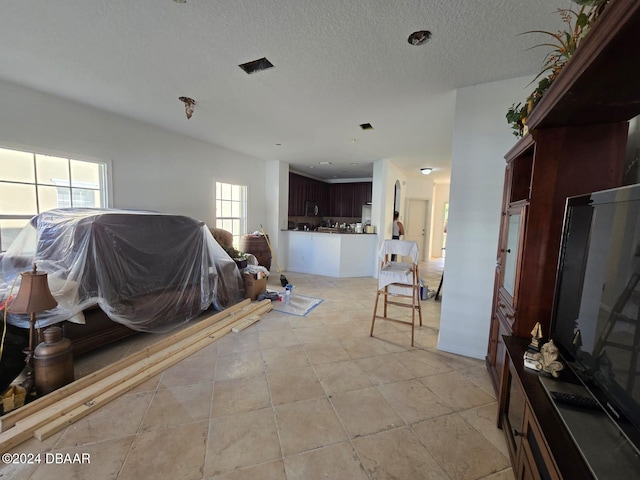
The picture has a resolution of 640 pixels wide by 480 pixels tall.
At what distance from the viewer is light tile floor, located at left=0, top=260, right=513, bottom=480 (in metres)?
1.40

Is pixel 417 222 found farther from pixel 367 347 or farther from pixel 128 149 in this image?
pixel 128 149

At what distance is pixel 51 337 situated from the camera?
72.3 inches

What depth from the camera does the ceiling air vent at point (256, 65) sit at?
2109 millimetres

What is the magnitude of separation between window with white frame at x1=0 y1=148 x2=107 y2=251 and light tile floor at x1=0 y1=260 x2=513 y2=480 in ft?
5.60

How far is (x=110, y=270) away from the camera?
7.63ft

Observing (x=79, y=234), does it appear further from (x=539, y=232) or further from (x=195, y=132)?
(x=539, y=232)

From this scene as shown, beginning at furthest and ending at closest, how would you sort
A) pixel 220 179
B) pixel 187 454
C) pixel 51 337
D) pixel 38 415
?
pixel 220 179 < pixel 51 337 < pixel 38 415 < pixel 187 454

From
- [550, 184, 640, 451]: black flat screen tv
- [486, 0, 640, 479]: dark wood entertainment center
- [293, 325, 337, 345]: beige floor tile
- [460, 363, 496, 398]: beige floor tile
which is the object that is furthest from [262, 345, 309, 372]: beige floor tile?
[550, 184, 640, 451]: black flat screen tv

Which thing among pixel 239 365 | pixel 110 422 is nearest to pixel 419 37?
pixel 239 365

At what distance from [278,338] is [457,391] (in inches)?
68.9

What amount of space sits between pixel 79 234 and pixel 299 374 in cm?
222

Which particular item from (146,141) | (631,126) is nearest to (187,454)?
(631,126)

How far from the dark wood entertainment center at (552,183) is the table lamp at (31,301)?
2.78 m

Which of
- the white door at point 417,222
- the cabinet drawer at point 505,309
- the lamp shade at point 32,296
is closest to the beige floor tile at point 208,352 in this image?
the lamp shade at point 32,296
